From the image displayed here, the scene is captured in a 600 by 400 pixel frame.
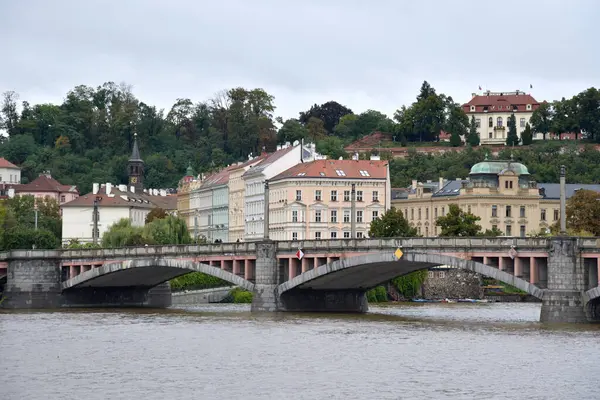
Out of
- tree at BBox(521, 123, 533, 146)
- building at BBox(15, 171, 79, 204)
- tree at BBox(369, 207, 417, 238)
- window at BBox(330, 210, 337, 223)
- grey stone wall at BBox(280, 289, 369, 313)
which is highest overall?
tree at BBox(521, 123, 533, 146)

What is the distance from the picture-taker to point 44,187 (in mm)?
193375

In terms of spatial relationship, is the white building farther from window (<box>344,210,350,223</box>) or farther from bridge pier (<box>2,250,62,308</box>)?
bridge pier (<box>2,250,62,308</box>)

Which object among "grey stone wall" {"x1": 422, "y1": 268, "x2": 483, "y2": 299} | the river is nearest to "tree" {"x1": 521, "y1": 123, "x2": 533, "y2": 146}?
"grey stone wall" {"x1": 422, "y1": 268, "x2": 483, "y2": 299}

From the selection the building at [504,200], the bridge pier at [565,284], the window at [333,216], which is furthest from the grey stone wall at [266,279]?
the building at [504,200]

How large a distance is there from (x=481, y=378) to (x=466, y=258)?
969 inches

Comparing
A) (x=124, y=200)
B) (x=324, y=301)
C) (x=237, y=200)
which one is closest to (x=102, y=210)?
(x=124, y=200)

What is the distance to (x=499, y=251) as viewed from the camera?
84312 mm

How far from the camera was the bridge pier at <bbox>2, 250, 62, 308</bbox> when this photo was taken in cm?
10694

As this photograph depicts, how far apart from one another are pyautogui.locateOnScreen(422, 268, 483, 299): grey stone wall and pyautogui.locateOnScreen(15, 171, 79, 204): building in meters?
66.9

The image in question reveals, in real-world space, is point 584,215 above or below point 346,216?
below

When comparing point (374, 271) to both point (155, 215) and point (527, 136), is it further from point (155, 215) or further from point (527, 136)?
point (527, 136)

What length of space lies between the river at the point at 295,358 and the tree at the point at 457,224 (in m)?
39.4

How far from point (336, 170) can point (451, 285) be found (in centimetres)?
1315

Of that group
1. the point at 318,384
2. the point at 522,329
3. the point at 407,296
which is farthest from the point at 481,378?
the point at 407,296
